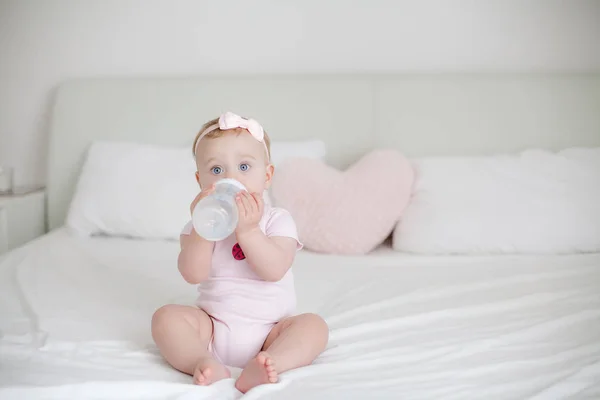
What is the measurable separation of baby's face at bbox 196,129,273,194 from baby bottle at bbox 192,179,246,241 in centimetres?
8

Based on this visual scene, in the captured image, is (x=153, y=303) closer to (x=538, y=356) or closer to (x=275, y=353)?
(x=275, y=353)

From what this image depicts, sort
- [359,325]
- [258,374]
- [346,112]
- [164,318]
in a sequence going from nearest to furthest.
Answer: [258,374] < [164,318] < [359,325] < [346,112]

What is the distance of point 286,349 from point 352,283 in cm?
60

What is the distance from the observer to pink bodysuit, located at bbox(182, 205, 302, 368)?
1115 millimetres

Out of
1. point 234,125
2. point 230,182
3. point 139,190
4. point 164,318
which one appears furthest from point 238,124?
point 139,190

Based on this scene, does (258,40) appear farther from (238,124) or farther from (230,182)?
(230,182)

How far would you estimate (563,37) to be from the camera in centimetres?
229

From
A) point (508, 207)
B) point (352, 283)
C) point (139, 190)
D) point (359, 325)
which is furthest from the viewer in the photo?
point (139, 190)

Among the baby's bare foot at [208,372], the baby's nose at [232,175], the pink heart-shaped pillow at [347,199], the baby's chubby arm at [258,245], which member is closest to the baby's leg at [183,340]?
the baby's bare foot at [208,372]

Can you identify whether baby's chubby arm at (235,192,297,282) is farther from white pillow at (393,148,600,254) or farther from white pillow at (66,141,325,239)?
white pillow at (66,141,325,239)

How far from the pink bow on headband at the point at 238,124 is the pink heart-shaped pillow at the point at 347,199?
2.61ft

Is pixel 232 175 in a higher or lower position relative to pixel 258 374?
higher

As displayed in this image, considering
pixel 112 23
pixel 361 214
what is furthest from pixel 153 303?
pixel 112 23

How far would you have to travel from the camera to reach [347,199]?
6.40 ft
